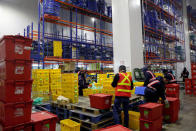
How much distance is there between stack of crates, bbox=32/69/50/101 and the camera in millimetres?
6982

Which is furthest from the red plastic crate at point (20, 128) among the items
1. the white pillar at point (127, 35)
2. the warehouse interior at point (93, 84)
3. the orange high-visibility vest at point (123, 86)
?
the white pillar at point (127, 35)

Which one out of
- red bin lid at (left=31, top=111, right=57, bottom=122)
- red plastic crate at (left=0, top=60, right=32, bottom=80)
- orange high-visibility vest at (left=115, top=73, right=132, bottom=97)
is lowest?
red bin lid at (left=31, top=111, right=57, bottom=122)

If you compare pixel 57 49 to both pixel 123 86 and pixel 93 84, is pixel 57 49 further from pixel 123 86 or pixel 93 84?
pixel 123 86

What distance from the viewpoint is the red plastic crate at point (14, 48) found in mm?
2971

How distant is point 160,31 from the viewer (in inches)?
526

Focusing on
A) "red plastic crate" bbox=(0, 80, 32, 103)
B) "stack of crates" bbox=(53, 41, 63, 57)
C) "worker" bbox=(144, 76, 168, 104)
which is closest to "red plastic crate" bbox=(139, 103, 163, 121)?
"worker" bbox=(144, 76, 168, 104)

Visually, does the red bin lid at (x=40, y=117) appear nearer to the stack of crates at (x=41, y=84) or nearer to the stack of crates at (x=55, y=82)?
the stack of crates at (x=41, y=84)

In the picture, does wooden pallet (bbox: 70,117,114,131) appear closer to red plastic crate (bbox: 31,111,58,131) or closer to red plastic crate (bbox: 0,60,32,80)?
red plastic crate (bbox: 31,111,58,131)

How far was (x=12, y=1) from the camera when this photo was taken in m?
14.8

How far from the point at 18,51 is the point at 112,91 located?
136 inches

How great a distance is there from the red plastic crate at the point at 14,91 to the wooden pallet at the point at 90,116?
1916 mm

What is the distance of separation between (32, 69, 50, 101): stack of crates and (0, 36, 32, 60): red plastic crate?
13.2 ft

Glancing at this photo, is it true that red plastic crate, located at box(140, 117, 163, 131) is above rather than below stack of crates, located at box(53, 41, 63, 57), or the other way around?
below

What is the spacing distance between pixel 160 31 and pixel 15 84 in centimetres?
1305
